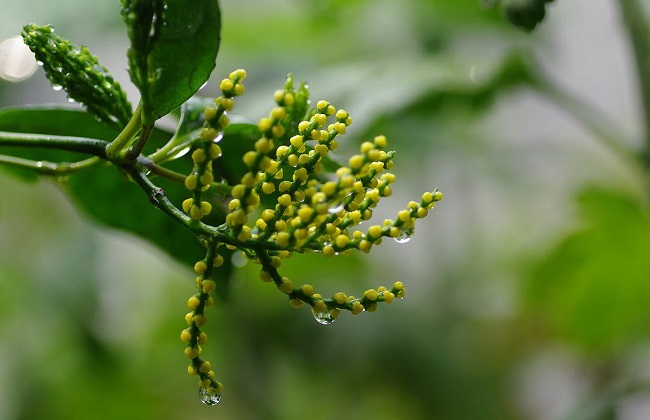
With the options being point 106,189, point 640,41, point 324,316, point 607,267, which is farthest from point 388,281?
point 324,316

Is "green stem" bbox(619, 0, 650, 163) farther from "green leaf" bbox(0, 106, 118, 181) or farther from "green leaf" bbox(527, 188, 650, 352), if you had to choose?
"green leaf" bbox(0, 106, 118, 181)

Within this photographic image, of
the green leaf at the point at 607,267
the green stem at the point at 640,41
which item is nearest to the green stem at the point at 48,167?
the green stem at the point at 640,41

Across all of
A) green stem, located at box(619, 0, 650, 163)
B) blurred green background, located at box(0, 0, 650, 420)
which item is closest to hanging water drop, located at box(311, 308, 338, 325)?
blurred green background, located at box(0, 0, 650, 420)

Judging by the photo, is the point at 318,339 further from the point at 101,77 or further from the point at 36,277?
the point at 101,77

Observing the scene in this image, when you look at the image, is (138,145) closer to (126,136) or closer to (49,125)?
(126,136)

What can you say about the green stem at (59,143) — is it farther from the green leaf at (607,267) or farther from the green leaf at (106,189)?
the green leaf at (607,267)
